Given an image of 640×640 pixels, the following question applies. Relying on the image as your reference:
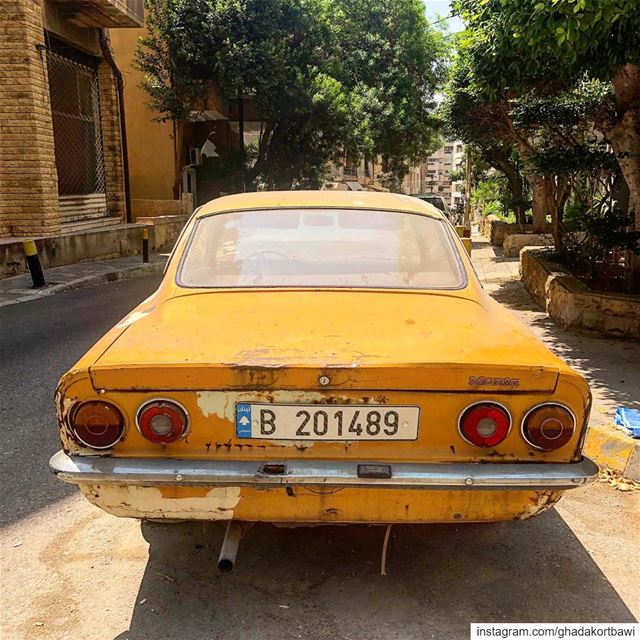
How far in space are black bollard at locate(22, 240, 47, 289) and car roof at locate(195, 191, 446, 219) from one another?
26.1 ft

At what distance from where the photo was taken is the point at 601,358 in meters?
6.48

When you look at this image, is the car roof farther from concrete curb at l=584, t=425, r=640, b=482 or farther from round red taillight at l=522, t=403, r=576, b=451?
concrete curb at l=584, t=425, r=640, b=482

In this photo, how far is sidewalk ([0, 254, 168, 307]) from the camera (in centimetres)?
1038

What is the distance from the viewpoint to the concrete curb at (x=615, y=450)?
13.0 ft

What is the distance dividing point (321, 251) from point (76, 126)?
15143 mm

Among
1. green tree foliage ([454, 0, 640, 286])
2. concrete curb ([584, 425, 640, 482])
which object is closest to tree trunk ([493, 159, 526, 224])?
green tree foliage ([454, 0, 640, 286])

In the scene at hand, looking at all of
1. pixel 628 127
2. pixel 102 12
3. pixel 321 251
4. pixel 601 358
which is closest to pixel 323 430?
pixel 321 251

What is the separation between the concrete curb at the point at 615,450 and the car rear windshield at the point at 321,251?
1.68 metres

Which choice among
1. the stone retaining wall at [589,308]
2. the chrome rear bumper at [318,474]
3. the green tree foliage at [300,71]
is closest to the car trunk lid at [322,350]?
the chrome rear bumper at [318,474]

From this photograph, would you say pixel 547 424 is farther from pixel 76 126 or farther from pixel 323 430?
pixel 76 126

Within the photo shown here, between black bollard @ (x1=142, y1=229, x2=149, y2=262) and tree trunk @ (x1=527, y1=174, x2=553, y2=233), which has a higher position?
tree trunk @ (x1=527, y1=174, x2=553, y2=233)

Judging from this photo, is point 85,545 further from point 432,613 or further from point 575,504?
point 575,504

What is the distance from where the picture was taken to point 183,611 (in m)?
2.61

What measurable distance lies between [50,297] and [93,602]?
8626 mm
